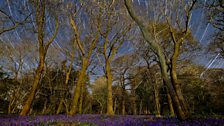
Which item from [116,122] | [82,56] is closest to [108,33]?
[82,56]

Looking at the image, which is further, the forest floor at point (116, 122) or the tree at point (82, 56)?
the tree at point (82, 56)

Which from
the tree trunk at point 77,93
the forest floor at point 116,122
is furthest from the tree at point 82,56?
the forest floor at point 116,122

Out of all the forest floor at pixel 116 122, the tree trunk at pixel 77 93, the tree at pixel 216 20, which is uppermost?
the tree at pixel 216 20

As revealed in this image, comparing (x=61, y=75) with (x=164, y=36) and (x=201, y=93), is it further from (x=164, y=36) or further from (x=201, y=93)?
(x=201, y=93)

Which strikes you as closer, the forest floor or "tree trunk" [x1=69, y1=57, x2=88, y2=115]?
the forest floor

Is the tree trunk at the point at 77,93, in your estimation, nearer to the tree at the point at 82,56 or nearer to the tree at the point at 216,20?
the tree at the point at 82,56

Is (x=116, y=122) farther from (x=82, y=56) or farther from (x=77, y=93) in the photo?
(x=82, y=56)

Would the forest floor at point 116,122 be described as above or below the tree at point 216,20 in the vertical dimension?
below

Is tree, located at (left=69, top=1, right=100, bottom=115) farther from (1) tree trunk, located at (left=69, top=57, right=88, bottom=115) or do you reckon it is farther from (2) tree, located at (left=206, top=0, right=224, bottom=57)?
(2) tree, located at (left=206, top=0, right=224, bottom=57)

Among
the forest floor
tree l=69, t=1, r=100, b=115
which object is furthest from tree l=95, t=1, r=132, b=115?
the forest floor

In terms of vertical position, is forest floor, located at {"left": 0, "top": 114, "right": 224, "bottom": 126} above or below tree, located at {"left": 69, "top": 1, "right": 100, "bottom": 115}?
below

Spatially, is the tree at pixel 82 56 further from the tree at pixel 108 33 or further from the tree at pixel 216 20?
the tree at pixel 216 20

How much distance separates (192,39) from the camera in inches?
774

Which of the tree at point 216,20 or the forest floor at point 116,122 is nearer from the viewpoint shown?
the forest floor at point 116,122
